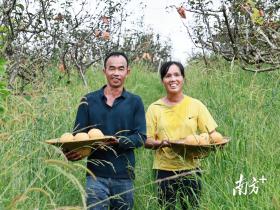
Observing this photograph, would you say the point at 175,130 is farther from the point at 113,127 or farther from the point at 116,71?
the point at 116,71

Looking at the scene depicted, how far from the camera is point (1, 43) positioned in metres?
6.02

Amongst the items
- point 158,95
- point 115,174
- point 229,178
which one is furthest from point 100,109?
point 158,95

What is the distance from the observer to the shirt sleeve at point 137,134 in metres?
3.54

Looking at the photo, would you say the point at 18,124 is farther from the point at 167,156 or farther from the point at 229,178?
the point at 229,178

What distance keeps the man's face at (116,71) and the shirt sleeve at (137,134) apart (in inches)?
7.7

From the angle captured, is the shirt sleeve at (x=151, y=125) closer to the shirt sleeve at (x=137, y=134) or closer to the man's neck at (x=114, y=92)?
the shirt sleeve at (x=137, y=134)

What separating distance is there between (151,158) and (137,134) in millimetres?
1750

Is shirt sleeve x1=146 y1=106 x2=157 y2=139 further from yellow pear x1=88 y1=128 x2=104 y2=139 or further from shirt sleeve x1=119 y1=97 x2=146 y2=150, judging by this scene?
yellow pear x1=88 y1=128 x2=104 y2=139

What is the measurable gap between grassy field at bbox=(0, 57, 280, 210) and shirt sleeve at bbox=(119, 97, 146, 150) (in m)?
0.38

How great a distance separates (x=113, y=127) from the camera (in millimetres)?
3707

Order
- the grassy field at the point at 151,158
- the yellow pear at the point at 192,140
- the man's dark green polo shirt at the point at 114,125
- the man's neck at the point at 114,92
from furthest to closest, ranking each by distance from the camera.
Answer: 1. the man's neck at the point at 114,92
2. the man's dark green polo shirt at the point at 114,125
3. the yellow pear at the point at 192,140
4. the grassy field at the point at 151,158

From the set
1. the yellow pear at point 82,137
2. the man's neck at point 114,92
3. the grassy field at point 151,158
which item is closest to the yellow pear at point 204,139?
the grassy field at point 151,158

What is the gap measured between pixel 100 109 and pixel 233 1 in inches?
176

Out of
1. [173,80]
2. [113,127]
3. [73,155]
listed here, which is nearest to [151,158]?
[173,80]
